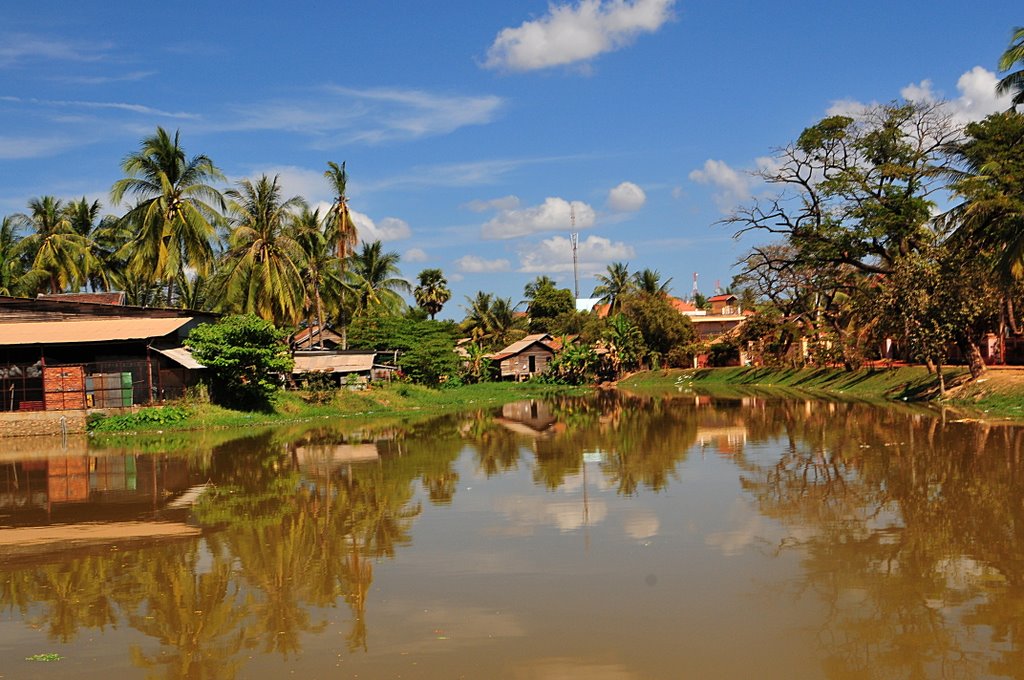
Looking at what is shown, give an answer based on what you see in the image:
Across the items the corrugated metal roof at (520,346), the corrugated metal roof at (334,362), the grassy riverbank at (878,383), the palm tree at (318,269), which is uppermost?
the palm tree at (318,269)

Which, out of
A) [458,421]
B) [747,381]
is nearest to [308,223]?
[458,421]

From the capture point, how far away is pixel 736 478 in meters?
16.4

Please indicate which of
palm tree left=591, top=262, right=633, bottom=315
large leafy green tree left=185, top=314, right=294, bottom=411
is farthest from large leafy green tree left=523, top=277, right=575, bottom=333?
large leafy green tree left=185, top=314, right=294, bottom=411

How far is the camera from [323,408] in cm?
3522

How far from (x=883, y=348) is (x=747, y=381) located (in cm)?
888

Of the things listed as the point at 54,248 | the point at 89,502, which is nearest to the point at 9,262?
the point at 54,248

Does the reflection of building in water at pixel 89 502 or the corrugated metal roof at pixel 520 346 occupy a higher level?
the corrugated metal roof at pixel 520 346

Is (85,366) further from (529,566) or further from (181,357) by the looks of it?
(529,566)

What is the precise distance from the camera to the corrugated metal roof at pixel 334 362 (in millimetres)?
42031

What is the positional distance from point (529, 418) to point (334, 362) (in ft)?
40.1

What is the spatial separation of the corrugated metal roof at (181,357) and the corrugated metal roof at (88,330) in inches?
40.5

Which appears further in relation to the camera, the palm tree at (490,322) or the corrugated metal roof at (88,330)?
the palm tree at (490,322)

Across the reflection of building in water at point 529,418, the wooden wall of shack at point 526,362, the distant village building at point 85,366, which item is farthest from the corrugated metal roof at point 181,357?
the wooden wall of shack at point 526,362

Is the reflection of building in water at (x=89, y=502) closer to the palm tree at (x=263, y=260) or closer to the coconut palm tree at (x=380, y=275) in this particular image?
the palm tree at (x=263, y=260)
